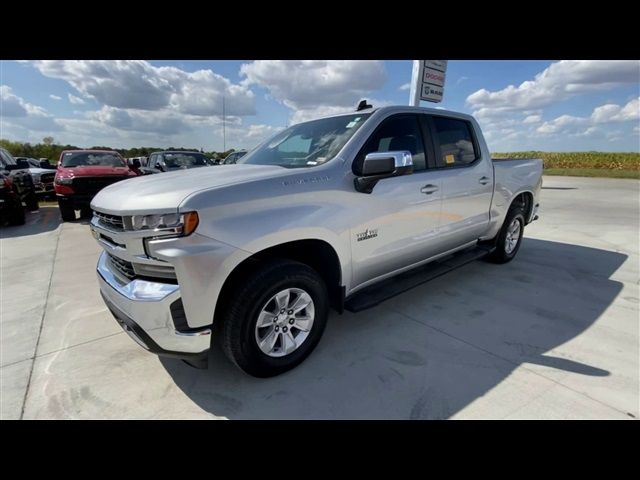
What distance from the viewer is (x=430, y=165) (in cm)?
344

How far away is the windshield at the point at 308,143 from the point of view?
2859mm

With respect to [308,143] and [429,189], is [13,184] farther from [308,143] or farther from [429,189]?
[429,189]

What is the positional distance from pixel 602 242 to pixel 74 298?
8.70m

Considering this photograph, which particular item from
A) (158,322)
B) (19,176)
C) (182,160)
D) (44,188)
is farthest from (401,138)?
(44,188)

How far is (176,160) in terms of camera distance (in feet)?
35.4

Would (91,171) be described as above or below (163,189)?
below

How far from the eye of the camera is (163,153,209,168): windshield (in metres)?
10.6

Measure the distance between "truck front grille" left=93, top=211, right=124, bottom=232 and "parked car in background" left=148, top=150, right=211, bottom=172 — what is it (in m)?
8.53

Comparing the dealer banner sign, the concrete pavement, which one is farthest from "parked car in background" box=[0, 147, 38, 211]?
the dealer banner sign

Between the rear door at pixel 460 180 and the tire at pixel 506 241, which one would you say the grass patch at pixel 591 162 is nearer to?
the tire at pixel 506 241

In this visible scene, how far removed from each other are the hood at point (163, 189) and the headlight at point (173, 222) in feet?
0.14

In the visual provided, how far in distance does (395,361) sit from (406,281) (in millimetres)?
898

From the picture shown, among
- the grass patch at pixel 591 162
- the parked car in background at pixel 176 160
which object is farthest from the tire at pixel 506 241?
the grass patch at pixel 591 162

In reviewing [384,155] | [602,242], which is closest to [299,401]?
[384,155]
